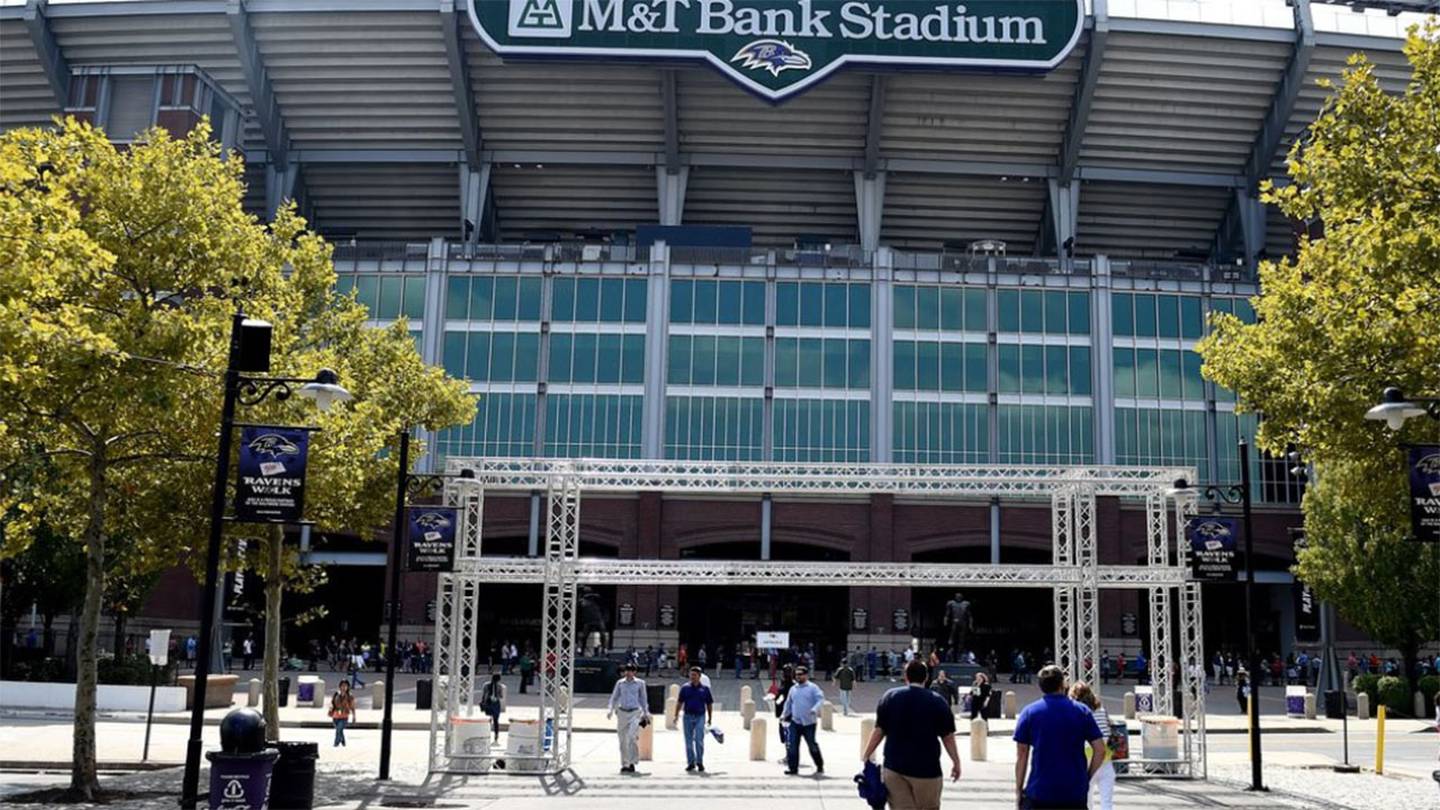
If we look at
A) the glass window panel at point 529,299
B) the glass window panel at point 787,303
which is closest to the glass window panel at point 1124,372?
the glass window panel at point 787,303

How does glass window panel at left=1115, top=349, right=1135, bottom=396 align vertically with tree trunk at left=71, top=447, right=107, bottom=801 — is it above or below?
above

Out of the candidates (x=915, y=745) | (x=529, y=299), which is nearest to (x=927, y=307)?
(x=529, y=299)

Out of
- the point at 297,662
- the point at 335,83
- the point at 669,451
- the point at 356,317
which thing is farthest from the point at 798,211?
the point at 356,317

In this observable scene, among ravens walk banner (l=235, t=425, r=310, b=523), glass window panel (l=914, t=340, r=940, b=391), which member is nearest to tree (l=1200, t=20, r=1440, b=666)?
ravens walk banner (l=235, t=425, r=310, b=523)

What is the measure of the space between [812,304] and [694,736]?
39.3 metres

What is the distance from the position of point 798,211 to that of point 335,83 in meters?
22.3

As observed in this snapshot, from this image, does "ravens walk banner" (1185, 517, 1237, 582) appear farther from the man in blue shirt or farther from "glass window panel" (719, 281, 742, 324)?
"glass window panel" (719, 281, 742, 324)

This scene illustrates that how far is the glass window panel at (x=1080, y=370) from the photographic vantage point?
59.7m

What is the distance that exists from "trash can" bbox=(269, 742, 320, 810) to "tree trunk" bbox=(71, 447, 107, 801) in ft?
9.88

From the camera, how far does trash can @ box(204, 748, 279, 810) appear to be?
1419 centimetres

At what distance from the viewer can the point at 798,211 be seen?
64.8 m

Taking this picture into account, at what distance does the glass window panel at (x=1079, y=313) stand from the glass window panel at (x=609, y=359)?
20373 millimetres

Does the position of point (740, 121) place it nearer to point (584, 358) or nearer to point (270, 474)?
point (584, 358)

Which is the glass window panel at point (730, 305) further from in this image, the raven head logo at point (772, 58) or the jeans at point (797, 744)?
the jeans at point (797, 744)
